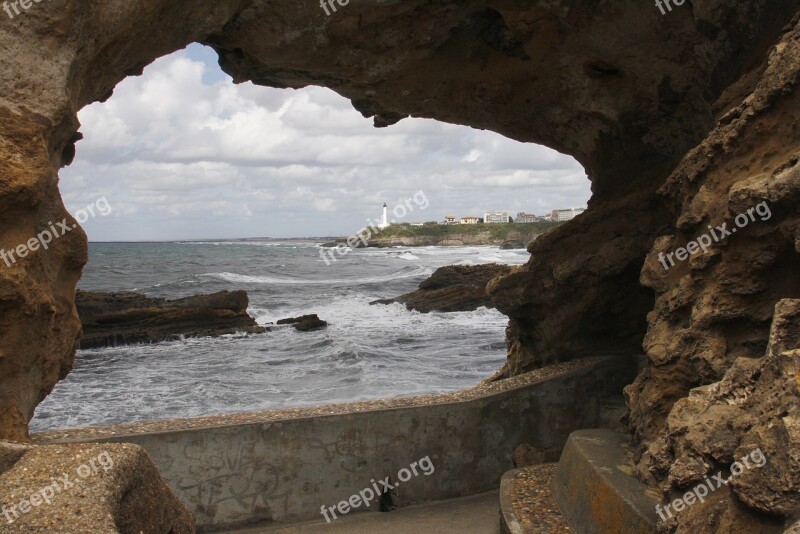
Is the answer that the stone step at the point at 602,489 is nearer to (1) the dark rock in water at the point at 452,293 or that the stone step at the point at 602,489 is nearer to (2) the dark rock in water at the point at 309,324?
(2) the dark rock in water at the point at 309,324

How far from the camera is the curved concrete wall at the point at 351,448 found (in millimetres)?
8125

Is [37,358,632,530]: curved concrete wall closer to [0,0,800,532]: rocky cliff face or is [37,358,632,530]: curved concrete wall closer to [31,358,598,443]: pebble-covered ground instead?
[31,358,598,443]: pebble-covered ground

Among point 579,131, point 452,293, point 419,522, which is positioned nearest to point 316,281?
point 452,293

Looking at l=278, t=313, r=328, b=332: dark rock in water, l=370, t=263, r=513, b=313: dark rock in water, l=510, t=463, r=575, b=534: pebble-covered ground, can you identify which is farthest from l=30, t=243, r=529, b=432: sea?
l=510, t=463, r=575, b=534: pebble-covered ground

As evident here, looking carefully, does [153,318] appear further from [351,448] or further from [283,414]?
[351,448]

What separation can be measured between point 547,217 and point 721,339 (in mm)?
155034

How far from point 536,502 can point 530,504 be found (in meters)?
0.09

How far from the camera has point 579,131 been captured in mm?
11930

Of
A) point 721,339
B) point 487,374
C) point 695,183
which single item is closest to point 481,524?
point 721,339

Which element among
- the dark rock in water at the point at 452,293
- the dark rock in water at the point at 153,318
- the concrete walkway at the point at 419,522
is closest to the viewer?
the concrete walkway at the point at 419,522

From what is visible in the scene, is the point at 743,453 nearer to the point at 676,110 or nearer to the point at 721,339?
the point at 721,339

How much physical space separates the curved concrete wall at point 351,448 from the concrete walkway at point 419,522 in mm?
151

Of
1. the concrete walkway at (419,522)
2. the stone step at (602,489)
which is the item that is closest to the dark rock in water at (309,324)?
the concrete walkway at (419,522)

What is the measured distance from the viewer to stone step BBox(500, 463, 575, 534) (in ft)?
22.7
